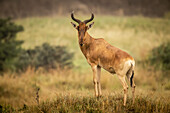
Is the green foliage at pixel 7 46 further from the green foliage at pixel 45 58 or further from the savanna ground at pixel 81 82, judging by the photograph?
the savanna ground at pixel 81 82

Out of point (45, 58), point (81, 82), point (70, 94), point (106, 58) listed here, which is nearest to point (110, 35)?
point (45, 58)

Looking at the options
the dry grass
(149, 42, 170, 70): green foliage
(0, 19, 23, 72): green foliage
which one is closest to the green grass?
(149, 42, 170, 70): green foliage

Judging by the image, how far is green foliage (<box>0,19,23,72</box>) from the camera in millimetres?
13375

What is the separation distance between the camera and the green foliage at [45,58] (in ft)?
45.5

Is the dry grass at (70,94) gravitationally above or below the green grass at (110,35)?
below

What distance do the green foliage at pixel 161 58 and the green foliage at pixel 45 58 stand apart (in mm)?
5707

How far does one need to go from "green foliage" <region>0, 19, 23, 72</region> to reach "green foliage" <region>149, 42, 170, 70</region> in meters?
9.24

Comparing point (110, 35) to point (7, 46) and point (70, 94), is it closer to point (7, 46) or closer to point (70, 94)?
point (7, 46)

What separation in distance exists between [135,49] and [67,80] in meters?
9.25

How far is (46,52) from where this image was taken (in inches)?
580

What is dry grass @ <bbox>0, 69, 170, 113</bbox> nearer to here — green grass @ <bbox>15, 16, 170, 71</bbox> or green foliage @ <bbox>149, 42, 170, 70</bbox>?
green foliage @ <bbox>149, 42, 170, 70</bbox>

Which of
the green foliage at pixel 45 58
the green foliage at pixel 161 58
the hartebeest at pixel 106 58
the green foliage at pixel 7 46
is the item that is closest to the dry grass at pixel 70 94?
the hartebeest at pixel 106 58

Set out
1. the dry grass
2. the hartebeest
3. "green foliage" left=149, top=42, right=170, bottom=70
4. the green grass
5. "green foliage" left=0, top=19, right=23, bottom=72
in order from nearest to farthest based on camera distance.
→ 1. the hartebeest
2. the dry grass
3. "green foliage" left=149, top=42, right=170, bottom=70
4. "green foliage" left=0, top=19, right=23, bottom=72
5. the green grass

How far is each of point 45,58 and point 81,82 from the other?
4.13 m
